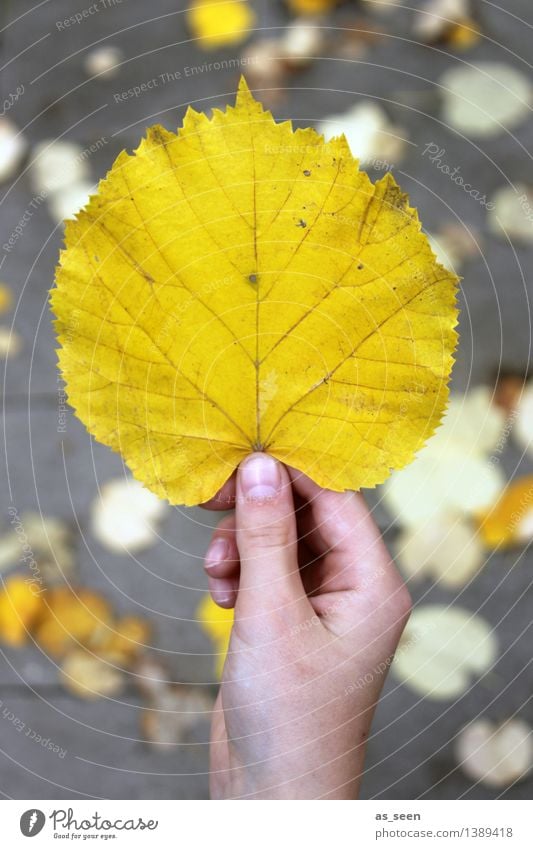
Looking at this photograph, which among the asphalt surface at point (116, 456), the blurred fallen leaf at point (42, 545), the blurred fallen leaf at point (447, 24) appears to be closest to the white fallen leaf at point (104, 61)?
the asphalt surface at point (116, 456)

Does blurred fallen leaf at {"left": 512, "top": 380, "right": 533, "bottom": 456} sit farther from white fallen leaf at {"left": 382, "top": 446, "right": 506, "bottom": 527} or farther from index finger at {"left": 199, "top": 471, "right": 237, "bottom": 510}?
index finger at {"left": 199, "top": 471, "right": 237, "bottom": 510}

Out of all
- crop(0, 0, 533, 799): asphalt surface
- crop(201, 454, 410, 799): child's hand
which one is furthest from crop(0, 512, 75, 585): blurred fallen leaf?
crop(201, 454, 410, 799): child's hand

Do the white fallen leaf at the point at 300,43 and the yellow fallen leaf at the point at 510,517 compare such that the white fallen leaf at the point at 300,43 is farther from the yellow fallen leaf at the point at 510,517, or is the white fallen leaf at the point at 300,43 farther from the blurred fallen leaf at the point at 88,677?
the blurred fallen leaf at the point at 88,677

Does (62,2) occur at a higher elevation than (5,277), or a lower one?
higher

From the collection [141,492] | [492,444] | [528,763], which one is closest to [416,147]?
[492,444]
